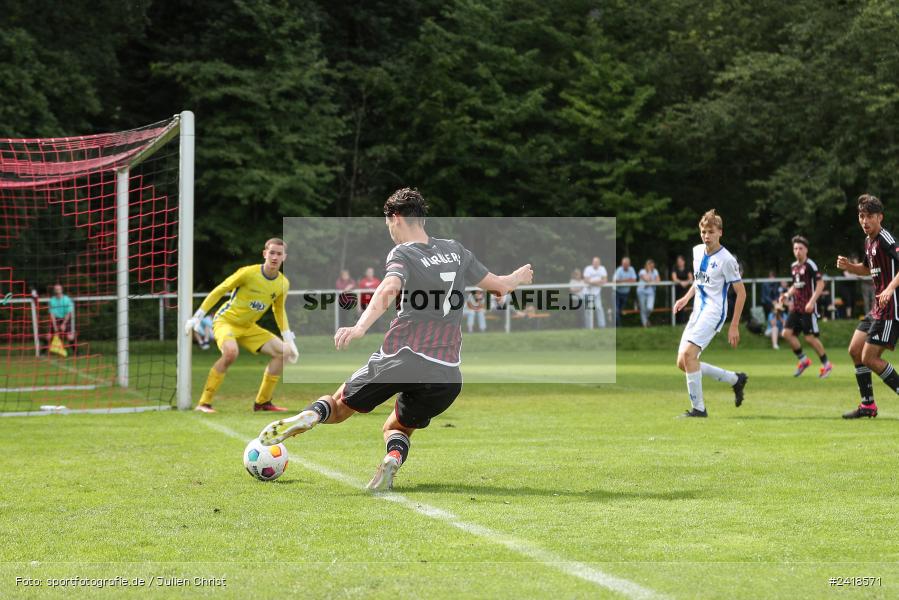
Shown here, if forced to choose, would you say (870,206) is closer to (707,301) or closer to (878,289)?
(878,289)

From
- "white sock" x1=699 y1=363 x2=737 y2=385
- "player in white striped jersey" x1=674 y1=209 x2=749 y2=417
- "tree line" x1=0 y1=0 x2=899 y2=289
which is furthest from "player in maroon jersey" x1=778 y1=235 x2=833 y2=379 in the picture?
"tree line" x1=0 y1=0 x2=899 y2=289

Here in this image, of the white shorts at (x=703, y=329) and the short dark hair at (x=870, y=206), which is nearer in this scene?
the short dark hair at (x=870, y=206)

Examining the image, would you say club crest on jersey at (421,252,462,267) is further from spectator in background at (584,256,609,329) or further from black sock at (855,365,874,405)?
spectator in background at (584,256,609,329)

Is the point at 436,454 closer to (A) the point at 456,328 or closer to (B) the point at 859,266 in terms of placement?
(A) the point at 456,328

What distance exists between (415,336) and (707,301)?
20.4ft

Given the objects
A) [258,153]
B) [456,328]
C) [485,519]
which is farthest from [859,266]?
[258,153]

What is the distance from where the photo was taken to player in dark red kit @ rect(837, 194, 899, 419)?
39.9ft

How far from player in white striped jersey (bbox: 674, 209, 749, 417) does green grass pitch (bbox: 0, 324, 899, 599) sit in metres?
0.56

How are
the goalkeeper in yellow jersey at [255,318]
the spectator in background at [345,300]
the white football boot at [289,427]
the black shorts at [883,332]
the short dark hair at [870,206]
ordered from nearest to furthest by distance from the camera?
the white football boot at [289,427], the short dark hair at [870,206], the black shorts at [883,332], the goalkeeper in yellow jersey at [255,318], the spectator in background at [345,300]

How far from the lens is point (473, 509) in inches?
277

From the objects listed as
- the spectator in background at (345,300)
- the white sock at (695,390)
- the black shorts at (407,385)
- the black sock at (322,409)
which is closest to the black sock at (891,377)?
the white sock at (695,390)

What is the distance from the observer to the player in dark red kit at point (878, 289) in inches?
479

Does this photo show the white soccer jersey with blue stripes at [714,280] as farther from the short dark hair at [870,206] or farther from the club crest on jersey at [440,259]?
the club crest on jersey at [440,259]

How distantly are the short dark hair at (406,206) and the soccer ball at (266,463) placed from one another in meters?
1.88
